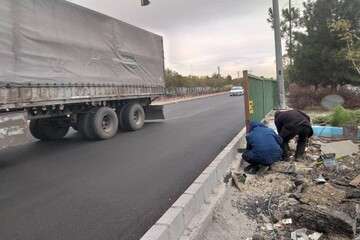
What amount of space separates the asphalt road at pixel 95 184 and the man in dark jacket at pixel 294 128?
1663 mm

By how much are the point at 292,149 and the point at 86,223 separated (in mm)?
6018

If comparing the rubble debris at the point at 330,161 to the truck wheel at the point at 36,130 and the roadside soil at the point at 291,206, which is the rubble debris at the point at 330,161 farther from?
the truck wheel at the point at 36,130

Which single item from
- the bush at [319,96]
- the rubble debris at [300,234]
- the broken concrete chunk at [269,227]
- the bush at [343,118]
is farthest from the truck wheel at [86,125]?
the bush at [319,96]

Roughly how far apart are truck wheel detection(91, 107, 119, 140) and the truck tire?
3.80 feet

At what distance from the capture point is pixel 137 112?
52.9ft

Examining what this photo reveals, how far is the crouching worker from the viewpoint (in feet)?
24.7

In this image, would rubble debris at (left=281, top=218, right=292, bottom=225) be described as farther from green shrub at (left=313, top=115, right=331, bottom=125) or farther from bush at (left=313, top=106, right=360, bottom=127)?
green shrub at (left=313, top=115, right=331, bottom=125)

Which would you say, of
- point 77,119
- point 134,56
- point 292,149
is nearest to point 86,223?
point 292,149

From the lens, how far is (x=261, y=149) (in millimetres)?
7504

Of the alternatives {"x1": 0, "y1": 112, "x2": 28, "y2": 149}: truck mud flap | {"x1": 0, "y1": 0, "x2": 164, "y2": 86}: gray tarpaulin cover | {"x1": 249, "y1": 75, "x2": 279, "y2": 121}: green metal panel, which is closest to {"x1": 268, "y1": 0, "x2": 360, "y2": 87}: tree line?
{"x1": 249, "y1": 75, "x2": 279, "y2": 121}: green metal panel

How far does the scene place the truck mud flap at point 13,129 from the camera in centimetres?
877

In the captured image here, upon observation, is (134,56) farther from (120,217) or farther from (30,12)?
(120,217)

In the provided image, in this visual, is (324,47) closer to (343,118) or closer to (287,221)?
(343,118)

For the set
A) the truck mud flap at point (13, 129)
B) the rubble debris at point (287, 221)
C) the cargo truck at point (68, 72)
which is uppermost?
the cargo truck at point (68, 72)
